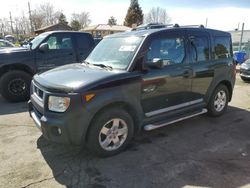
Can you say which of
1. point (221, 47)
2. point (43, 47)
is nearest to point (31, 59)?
point (43, 47)

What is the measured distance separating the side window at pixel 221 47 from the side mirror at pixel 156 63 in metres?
1.92

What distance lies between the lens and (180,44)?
4.40 meters

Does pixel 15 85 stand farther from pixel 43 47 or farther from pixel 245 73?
pixel 245 73

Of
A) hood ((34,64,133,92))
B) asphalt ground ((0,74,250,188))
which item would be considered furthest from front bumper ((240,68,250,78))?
hood ((34,64,133,92))

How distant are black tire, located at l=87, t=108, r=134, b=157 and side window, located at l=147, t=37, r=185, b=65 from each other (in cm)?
105

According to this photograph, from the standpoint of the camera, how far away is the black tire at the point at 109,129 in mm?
3379

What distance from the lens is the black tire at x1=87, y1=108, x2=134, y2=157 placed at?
133 inches

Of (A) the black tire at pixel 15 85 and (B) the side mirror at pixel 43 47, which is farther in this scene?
(B) the side mirror at pixel 43 47

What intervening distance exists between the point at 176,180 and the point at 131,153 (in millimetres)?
900

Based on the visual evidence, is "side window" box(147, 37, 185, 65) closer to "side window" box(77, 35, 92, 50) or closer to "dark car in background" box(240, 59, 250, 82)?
"side window" box(77, 35, 92, 50)

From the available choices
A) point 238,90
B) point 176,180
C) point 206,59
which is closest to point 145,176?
point 176,180

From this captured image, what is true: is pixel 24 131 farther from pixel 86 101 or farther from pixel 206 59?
pixel 206 59

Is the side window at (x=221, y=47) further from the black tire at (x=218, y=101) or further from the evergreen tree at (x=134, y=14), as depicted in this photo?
the evergreen tree at (x=134, y=14)

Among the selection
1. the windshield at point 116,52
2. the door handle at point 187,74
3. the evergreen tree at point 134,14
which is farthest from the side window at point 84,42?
the evergreen tree at point 134,14
